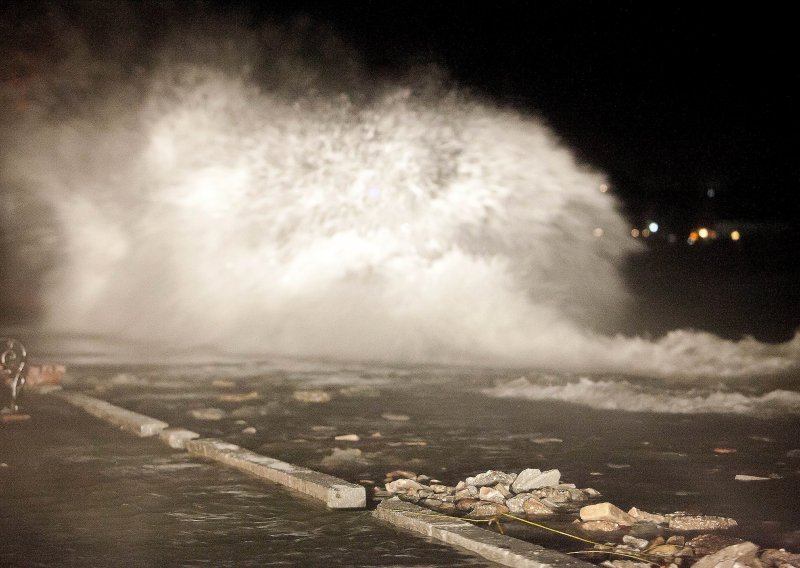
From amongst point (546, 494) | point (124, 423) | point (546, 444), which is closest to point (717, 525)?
point (546, 494)

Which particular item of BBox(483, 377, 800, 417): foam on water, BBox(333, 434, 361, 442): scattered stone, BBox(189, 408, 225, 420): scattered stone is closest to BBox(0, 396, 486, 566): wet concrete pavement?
BBox(333, 434, 361, 442): scattered stone

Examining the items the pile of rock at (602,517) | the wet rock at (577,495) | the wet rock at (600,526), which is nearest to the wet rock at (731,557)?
the pile of rock at (602,517)

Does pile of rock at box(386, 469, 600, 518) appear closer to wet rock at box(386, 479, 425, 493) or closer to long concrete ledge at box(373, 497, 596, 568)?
wet rock at box(386, 479, 425, 493)

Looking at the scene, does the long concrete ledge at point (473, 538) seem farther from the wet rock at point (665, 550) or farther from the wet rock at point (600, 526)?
the wet rock at point (600, 526)

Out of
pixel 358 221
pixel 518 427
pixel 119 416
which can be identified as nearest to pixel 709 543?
pixel 518 427

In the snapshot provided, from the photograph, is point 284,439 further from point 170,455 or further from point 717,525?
point 717,525
